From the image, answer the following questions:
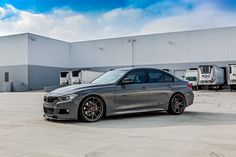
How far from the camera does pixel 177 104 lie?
9.56 metres

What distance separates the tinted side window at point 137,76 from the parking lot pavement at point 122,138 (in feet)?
4.14

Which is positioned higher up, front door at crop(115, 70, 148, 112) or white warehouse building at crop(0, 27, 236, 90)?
white warehouse building at crop(0, 27, 236, 90)

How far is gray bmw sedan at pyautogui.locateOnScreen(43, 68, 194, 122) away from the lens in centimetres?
779

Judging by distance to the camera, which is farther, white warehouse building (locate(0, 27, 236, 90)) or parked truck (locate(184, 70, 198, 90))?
white warehouse building (locate(0, 27, 236, 90))

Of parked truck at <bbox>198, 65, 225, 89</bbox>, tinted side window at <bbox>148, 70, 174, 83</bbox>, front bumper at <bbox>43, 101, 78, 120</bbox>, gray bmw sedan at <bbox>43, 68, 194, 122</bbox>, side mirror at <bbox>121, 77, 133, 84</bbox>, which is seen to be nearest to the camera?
front bumper at <bbox>43, 101, 78, 120</bbox>

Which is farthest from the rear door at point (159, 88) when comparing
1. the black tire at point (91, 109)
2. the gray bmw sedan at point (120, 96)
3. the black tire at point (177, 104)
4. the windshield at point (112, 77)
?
the black tire at point (91, 109)

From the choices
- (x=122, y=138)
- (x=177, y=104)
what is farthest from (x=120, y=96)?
(x=122, y=138)

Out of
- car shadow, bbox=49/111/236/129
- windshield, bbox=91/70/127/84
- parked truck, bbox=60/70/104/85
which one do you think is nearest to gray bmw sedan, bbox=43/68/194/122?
windshield, bbox=91/70/127/84

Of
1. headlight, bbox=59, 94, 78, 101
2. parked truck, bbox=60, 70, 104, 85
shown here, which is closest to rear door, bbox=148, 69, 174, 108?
headlight, bbox=59, 94, 78, 101

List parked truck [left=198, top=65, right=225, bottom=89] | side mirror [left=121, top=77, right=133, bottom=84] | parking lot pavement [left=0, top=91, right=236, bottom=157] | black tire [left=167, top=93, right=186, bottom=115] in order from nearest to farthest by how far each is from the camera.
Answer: parking lot pavement [left=0, top=91, right=236, bottom=157]
side mirror [left=121, top=77, right=133, bottom=84]
black tire [left=167, top=93, right=186, bottom=115]
parked truck [left=198, top=65, right=225, bottom=89]

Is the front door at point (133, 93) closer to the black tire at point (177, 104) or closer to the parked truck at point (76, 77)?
the black tire at point (177, 104)

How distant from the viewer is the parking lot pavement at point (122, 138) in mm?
4801

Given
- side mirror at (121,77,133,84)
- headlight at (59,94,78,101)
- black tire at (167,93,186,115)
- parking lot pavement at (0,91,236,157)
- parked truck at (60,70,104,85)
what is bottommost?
parking lot pavement at (0,91,236,157)

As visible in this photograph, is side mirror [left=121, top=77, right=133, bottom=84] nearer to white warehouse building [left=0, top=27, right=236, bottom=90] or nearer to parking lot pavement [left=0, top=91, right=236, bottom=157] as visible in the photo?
parking lot pavement [left=0, top=91, right=236, bottom=157]
